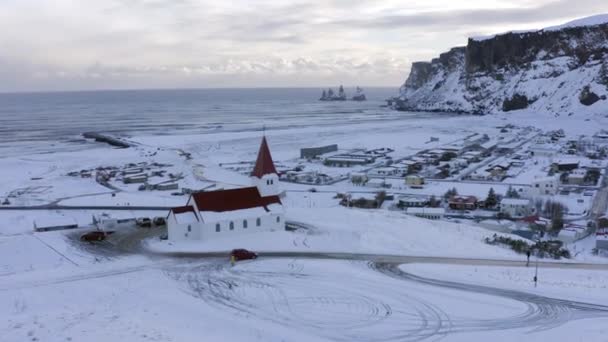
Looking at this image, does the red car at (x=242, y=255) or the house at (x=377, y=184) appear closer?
the red car at (x=242, y=255)

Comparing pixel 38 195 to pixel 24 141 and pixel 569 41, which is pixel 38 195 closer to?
pixel 24 141

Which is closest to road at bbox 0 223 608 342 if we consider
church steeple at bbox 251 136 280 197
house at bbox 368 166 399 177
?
church steeple at bbox 251 136 280 197

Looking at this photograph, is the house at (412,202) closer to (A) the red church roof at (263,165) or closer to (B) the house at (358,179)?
(B) the house at (358,179)

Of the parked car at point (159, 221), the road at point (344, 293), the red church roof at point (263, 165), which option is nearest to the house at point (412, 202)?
the red church roof at point (263, 165)

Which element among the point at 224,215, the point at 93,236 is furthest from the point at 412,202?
the point at 93,236

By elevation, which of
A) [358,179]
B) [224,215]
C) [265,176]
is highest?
[265,176]

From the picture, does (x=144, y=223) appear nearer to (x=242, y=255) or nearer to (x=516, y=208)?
(x=242, y=255)
